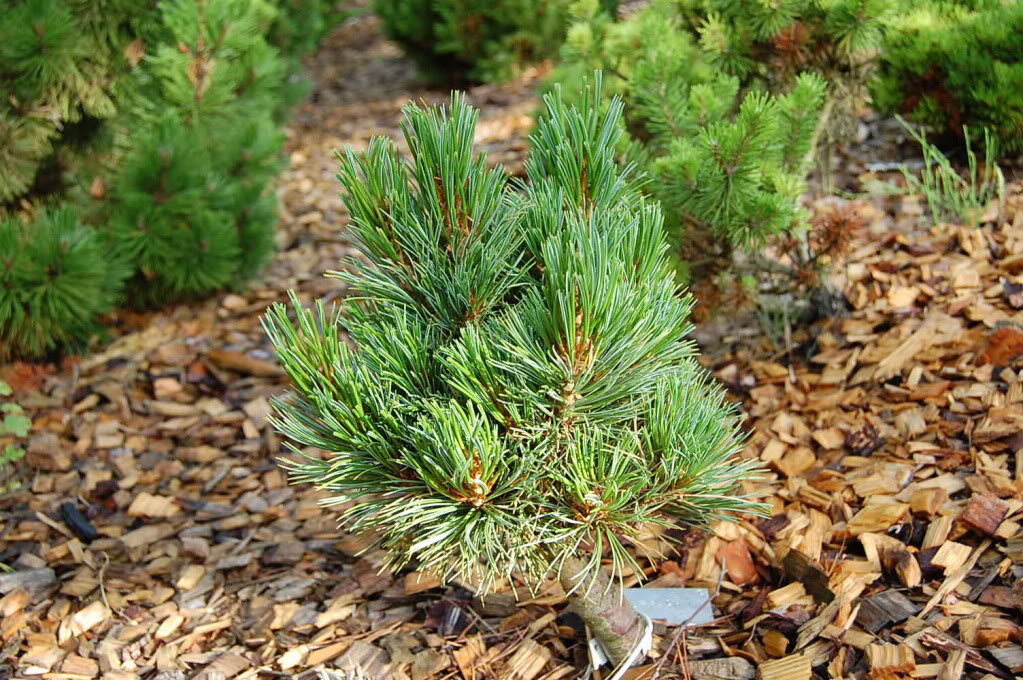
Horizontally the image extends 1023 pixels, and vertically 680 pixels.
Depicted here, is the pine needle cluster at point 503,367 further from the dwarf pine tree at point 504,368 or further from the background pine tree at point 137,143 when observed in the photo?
the background pine tree at point 137,143

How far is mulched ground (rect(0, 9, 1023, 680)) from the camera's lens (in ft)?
6.79

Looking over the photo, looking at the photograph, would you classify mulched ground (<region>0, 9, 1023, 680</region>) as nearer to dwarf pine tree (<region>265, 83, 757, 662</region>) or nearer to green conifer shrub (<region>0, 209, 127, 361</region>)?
green conifer shrub (<region>0, 209, 127, 361</region>)

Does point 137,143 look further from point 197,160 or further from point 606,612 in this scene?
point 606,612

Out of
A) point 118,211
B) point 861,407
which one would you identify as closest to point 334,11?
point 118,211

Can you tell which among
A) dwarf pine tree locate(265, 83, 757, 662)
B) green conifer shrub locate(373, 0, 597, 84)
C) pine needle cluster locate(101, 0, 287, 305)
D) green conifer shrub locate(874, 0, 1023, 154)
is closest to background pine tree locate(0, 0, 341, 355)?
pine needle cluster locate(101, 0, 287, 305)

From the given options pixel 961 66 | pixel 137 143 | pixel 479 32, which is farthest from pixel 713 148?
pixel 479 32

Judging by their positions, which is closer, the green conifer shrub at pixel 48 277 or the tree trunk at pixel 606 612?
the tree trunk at pixel 606 612

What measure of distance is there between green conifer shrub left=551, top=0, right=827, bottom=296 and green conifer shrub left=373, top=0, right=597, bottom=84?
108 inches

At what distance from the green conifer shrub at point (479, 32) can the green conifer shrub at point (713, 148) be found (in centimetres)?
274

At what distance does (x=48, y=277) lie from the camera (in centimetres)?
319

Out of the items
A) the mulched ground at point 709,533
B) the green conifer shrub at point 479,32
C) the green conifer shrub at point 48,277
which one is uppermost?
the green conifer shrub at point 479,32

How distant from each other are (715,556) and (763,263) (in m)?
1.05

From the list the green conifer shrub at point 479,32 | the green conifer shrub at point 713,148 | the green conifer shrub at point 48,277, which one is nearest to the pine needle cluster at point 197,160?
the green conifer shrub at point 48,277

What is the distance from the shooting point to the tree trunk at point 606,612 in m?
1.87
